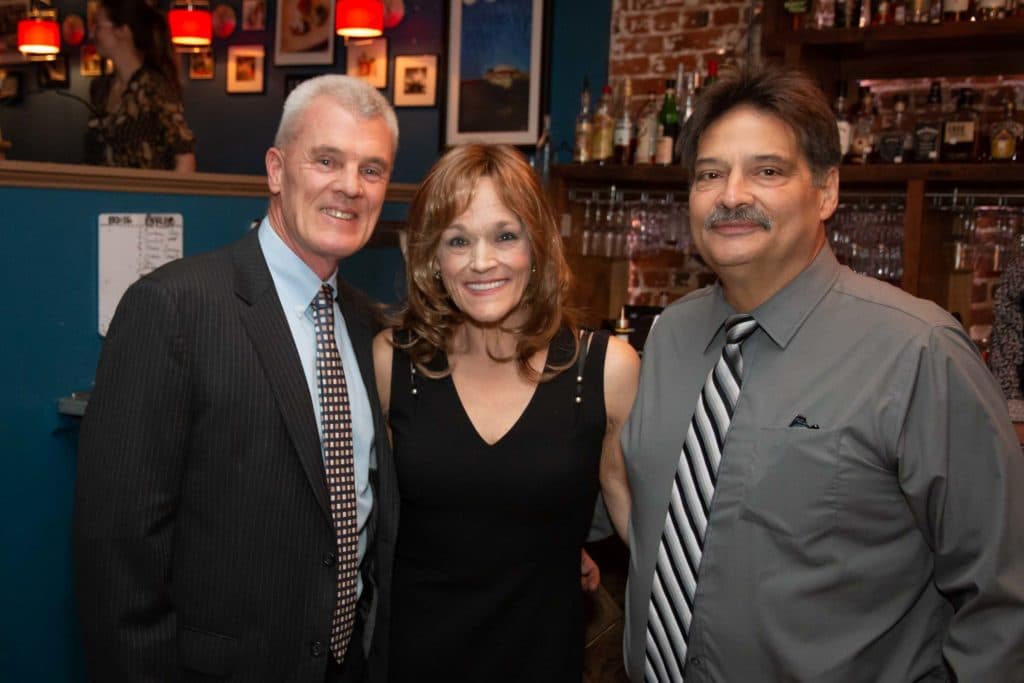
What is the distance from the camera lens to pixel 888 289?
65.1 inches

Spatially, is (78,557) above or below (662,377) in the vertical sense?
below

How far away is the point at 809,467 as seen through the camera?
5.11ft

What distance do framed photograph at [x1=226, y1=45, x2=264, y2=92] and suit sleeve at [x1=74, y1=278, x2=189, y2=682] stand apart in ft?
19.8

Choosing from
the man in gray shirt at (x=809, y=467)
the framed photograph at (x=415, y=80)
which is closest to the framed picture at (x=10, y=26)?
the framed photograph at (x=415, y=80)

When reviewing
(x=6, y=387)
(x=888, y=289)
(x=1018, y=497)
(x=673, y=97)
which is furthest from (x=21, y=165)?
(x=673, y=97)

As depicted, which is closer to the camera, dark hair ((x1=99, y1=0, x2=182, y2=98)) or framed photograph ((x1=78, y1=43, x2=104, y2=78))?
dark hair ((x1=99, y1=0, x2=182, y2=98))

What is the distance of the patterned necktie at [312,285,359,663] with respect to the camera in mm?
1777

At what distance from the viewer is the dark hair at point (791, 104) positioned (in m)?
1.64

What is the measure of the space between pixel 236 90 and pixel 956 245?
5453 mm

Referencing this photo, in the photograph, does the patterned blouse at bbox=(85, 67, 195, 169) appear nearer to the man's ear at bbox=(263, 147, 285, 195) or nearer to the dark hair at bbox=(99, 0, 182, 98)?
the dark hair at bbox=(99, 0, 182, 98)

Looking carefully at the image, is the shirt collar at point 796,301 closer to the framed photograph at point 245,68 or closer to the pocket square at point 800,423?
the pocket square at point 800,423

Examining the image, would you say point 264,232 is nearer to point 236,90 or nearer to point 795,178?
point 795,178

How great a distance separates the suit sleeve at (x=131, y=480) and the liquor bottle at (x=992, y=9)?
3147 mm

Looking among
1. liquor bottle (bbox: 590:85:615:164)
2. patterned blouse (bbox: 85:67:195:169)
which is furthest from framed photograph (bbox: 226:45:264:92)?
liquor bottle (bbox: 590:85:615:164)
